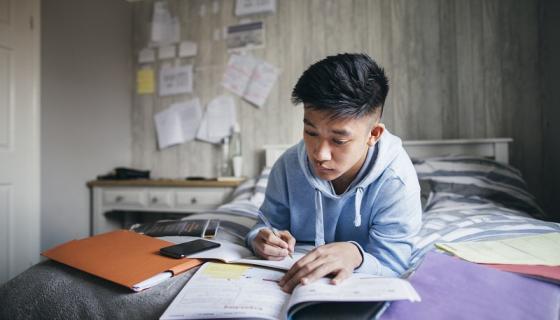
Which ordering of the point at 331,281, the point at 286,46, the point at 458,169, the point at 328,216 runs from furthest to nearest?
the point at 286,46
the point at 458,169
the point at 328,216
the point at 331,281

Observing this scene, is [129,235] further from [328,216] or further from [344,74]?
[344,74]

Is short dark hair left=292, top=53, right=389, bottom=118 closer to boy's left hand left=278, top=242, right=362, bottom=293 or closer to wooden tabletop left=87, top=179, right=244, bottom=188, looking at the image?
boy's left hand left=278, top=242, right=362, bottom=293

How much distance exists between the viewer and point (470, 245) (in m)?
0.91

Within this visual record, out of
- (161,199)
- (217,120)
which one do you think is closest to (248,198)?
(161,199)

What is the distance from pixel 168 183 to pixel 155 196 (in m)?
0.15

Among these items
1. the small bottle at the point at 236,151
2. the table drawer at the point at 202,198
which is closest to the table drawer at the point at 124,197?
the table drawer at the point at 202,198

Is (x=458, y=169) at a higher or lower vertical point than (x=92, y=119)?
lower

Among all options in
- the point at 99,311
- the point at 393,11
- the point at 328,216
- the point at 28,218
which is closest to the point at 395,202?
the point at 328,216

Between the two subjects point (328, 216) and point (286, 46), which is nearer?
point (328, 216)

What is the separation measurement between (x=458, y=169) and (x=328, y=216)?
1.06 metres

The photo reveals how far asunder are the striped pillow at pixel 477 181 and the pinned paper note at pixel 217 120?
1293mm

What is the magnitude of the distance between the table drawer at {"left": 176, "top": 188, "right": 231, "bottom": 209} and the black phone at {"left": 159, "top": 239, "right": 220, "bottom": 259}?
A: 4.30 ft

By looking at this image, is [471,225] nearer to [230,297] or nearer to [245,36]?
[230,297]

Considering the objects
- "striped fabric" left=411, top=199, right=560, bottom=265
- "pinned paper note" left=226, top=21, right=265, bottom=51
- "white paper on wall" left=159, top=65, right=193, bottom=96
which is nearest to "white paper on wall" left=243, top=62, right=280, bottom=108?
"pinned paper note" left=226, top=21, right=265, bottom=51
